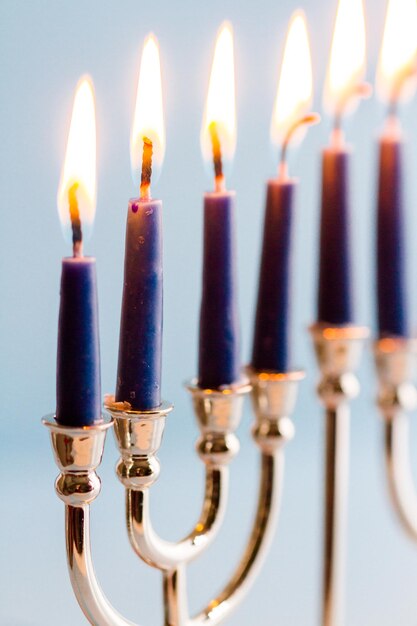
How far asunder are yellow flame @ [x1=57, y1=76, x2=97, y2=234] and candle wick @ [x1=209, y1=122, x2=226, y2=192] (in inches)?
2.8

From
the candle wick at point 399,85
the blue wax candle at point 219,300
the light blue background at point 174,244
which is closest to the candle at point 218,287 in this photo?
the blue wax candle at point 219,300

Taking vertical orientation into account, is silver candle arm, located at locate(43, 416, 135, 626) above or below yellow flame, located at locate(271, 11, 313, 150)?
below

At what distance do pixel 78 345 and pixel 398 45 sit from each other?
284 mm

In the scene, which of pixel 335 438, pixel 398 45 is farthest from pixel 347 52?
pixel 335 438

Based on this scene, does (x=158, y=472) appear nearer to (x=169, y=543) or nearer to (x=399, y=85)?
(x=169, y=543)

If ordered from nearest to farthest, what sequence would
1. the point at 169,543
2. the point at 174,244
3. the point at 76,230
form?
1. the point at 76,230
2. the point at 169,543
3. the point at 174,244

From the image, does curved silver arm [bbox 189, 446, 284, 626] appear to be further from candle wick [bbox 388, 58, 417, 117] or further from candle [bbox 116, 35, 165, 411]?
candle wick [bbox 388, 58, 417, 117]

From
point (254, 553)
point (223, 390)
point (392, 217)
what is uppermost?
point (392, 217)

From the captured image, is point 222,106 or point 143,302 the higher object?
point 222,106

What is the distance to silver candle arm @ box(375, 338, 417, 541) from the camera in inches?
29.6

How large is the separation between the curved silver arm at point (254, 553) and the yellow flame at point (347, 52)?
24 cm

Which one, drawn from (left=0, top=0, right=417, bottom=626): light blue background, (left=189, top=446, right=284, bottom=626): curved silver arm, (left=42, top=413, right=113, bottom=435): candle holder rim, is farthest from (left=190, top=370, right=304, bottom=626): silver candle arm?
(left=0, top=0, right=417, bottom=626): light blue background

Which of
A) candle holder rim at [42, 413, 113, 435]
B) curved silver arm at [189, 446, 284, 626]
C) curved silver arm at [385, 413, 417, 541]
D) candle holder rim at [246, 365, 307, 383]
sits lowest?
curved silver arm at [189, 446, 284, 626]

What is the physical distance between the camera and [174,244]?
72.1 inches
